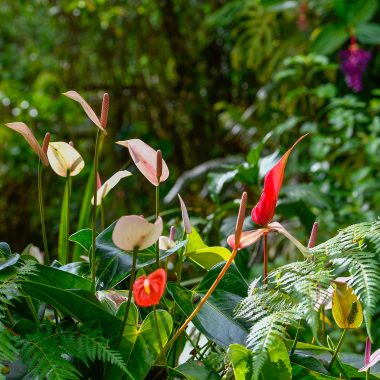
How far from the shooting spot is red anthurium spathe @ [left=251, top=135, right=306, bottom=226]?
0.38 metres

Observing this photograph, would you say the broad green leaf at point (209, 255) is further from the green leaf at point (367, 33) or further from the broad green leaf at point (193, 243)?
the green leaf at point (367, 33)

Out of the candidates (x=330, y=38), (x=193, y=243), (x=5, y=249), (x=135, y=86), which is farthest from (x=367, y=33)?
(x=5, y=249)

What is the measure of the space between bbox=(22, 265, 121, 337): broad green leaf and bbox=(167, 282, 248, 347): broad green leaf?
0.04 meters

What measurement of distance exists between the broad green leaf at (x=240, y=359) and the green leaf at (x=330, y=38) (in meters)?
1.94

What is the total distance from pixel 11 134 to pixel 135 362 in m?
2.93

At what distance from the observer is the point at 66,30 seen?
11.0 ft

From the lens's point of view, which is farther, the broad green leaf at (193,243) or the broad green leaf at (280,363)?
the broad green leaf at (193,243)

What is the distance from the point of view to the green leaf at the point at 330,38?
7.16ft

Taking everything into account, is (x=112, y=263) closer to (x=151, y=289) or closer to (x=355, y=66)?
(x=151, y=289)

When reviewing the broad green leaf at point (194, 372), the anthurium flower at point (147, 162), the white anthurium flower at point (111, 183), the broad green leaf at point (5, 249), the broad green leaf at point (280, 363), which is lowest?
the broad green leaf at point (194, 372)

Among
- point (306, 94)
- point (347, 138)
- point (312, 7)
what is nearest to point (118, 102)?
point (312, 7)

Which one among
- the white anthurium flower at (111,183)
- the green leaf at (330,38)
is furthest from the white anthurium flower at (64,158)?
the green leaf at (330,38)

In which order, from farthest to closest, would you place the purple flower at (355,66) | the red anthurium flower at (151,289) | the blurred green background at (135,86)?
1. the blurred green background at (135,86)
2. the purple flower at (355,66)
3. the red anthurium flower at (151,289)

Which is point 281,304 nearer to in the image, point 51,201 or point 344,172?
point 344,172
